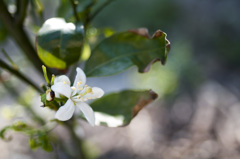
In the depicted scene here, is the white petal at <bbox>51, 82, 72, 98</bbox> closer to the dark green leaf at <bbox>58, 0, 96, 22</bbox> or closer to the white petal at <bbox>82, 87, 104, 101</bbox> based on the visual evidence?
the white petal at <bbox>82, 87, 104, 101</bbox>

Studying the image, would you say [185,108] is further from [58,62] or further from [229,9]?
[58,62]

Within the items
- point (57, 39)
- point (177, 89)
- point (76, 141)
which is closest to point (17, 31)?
point (57, 39)

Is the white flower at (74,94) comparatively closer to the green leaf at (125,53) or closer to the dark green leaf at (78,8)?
the green leaf at (125,53)

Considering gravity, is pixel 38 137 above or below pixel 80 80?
below

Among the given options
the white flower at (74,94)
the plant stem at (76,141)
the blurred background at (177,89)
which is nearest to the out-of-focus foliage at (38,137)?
the white flower at (74,94)

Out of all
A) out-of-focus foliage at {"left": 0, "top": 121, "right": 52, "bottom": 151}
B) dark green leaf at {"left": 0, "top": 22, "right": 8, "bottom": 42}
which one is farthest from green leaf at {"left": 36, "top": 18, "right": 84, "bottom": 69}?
dark green leaf at {"left": 0, "top": 22, "right": 8, "bottom": 42}

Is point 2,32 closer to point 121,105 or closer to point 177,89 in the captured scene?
point 121,105
